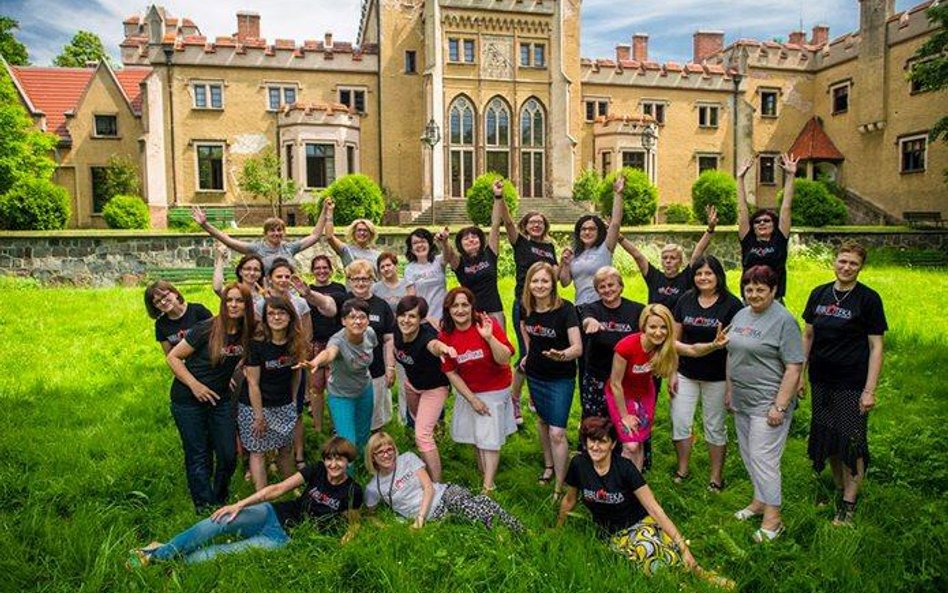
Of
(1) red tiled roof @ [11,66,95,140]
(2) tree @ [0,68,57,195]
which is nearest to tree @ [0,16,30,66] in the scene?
(1) red tiled roof @ [11,66,95,140]

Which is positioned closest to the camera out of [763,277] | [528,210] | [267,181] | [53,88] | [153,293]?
[763,277]

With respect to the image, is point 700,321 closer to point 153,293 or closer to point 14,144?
point 153,293

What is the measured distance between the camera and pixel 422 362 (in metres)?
5.68

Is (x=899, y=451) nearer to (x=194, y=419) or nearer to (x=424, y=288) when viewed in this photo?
(x=424, y=288)

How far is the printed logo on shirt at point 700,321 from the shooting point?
5.48 m

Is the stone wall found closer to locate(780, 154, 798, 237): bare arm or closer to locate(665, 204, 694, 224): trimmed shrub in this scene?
locate(780, 154, 798, 237): bare arm

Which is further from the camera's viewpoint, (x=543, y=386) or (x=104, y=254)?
(x=104, y=254)

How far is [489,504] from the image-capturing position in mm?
5035

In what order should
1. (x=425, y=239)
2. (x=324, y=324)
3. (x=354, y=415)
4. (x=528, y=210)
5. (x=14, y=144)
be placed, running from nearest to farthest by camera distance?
(x=354, y=415) < (x=324, y=324) < (x=425, y=239) < (x=14, y=144) < (x=528, y=210)

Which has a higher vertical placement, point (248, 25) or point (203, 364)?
point (248, 25)

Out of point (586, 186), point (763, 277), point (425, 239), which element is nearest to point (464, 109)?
point (586, 186)

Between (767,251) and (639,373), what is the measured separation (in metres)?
2.56

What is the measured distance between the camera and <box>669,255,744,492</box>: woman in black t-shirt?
18.1ft

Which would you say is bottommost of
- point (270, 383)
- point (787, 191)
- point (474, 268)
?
point (270, 383)
